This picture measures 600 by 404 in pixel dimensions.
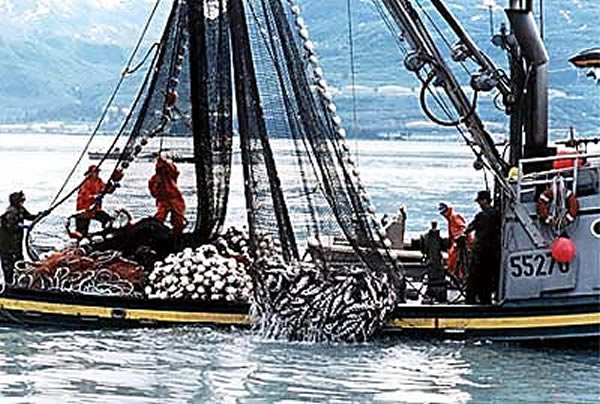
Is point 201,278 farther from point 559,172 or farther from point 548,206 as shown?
point 559,172

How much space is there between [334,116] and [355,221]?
3.59ft

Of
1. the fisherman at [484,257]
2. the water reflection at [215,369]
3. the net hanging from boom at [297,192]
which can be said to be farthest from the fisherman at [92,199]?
the fisherman at [484,257]

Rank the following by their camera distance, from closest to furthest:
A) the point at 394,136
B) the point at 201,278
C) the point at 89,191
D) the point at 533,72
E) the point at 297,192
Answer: the point at 533,72
the point at 297,192
the point at 201,278
the point at 89,191
the point at 394,136

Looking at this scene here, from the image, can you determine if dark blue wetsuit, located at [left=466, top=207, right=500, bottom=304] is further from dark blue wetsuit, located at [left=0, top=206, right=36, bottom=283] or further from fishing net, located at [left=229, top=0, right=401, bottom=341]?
dark blue wetsuit, located at [left=0, top=206, right=36, bottom=283]

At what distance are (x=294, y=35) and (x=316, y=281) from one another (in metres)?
2.40

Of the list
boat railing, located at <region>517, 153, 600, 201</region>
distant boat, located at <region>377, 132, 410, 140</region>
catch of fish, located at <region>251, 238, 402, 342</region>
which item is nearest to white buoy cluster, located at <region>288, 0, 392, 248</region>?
catch of fish, located at <region>251, 238, 402, 342</region>

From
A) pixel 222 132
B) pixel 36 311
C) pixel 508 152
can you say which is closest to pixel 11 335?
pixel 36 311

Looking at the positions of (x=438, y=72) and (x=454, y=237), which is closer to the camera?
(x=438, y=72)

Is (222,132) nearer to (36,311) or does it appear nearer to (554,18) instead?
(36,311)

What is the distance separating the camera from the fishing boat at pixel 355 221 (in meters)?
12.8

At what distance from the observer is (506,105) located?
13.6m

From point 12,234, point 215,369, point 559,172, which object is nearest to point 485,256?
point 559,172

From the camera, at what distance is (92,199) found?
599 inches

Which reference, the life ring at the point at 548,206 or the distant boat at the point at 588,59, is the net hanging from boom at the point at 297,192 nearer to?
the life ring at the point at 548,206
